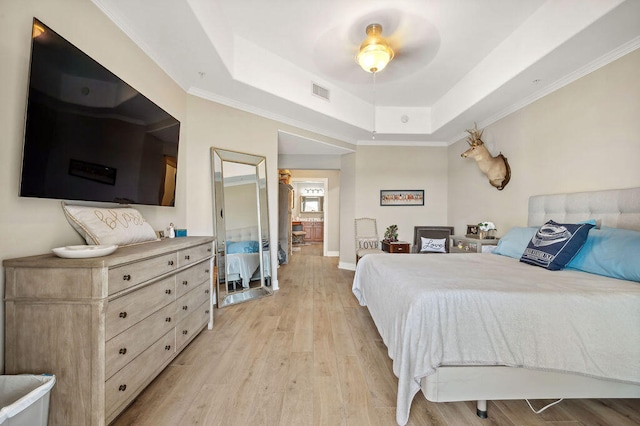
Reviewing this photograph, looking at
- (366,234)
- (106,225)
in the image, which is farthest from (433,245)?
(106,225)

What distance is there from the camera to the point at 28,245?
1341 millimetres

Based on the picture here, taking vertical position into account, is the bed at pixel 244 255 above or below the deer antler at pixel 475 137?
below

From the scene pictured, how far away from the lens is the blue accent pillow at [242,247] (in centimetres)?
328

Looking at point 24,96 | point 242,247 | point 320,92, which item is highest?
point 320,92

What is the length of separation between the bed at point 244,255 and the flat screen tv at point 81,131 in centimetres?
129

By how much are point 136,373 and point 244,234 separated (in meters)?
2.08

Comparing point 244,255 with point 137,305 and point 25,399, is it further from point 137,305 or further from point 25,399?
point 25,399

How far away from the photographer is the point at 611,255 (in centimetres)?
177

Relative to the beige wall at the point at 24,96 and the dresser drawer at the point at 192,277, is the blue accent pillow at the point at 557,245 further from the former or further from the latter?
the beige wall at the point at 24,96

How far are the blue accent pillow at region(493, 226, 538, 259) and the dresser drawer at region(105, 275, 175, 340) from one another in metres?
3.10

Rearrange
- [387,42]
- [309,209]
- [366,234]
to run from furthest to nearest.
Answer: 1. [309,209]
2. [366,234]
3. [387,42]

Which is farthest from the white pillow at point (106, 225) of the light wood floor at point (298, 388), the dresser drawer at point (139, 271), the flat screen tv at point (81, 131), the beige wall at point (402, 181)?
the beige wall at point (402, 181)

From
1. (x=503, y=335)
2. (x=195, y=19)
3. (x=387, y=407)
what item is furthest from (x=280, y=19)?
(x=387, y=407)

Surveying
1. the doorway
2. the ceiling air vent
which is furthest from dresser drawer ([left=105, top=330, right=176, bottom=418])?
the doorway
